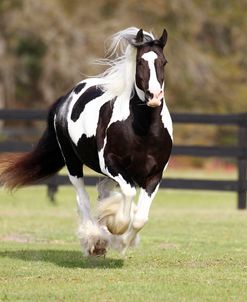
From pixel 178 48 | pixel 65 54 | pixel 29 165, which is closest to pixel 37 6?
pixel 65 54

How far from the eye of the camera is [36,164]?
1016cm

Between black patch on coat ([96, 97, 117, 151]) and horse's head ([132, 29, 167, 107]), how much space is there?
44cm

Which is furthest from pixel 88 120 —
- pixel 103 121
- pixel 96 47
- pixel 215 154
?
pixel 96 47

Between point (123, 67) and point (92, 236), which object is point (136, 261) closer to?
point (92, 236)

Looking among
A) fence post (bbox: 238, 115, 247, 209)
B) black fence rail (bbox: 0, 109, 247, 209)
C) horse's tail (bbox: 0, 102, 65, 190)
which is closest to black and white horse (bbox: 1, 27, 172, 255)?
horse's tail (bbox: 0, 102, 65, 190)

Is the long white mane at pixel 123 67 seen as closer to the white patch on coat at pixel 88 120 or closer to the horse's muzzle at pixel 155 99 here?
the white patch on coat at pixel 88 120

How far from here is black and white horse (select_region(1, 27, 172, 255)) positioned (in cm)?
802

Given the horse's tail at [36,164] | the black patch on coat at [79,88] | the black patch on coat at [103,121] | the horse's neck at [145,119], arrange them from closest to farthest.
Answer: the horse's neck at [145,119]
the black patch on coat at [103,121]
the black patch on coat at [79,88]
the horse's tail at [36,164]

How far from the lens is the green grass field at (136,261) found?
6.81 m

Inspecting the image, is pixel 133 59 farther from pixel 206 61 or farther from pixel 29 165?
pixel 206 61

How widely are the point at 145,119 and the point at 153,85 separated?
0.51m

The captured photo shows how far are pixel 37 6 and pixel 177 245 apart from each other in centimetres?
2602

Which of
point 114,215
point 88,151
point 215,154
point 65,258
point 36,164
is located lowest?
point 215,154

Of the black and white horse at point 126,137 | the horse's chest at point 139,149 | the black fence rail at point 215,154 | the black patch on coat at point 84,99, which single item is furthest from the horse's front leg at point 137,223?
the black fence rail at point 215,154
